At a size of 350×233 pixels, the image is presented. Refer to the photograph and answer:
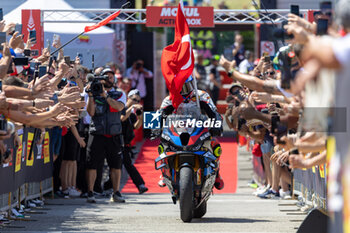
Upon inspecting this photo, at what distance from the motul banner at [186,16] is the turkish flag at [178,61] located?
442 cm

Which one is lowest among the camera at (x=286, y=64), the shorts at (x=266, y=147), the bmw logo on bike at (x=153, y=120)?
the shorts at (x=266, y=147)

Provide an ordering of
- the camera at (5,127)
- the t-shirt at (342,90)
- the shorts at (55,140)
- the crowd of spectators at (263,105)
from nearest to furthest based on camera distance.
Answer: the t-shirt at (342,90) → the crowd of spectators at (263,105) → the camera at (5,127) → the shorts at (55,140)

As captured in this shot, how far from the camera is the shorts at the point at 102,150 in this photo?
14.1 meters

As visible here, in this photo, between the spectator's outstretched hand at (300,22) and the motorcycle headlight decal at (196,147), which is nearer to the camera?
the spectator's outstretched hand at (300,22)

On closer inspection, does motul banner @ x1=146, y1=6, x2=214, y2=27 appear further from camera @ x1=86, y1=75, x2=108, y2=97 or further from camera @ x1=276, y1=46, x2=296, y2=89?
camera @ x1=276, y1=46, x2=296, y2=89

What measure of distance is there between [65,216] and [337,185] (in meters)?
A: 7.49

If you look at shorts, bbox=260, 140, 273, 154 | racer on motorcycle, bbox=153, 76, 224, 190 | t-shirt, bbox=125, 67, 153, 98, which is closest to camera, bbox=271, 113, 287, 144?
racer on motorcycle, bbox=153, 76, 224, 190

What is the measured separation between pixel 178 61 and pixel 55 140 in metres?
3.23

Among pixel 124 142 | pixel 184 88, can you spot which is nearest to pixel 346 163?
pixel 184 88

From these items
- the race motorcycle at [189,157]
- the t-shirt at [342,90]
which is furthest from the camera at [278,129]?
the race motorcycle at [189,157]

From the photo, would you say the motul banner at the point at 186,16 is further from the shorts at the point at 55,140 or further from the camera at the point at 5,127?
the camera at the point at 5,127

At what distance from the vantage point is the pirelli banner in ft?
37.5

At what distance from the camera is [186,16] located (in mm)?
17531

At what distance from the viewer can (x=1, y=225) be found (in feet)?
36.3
